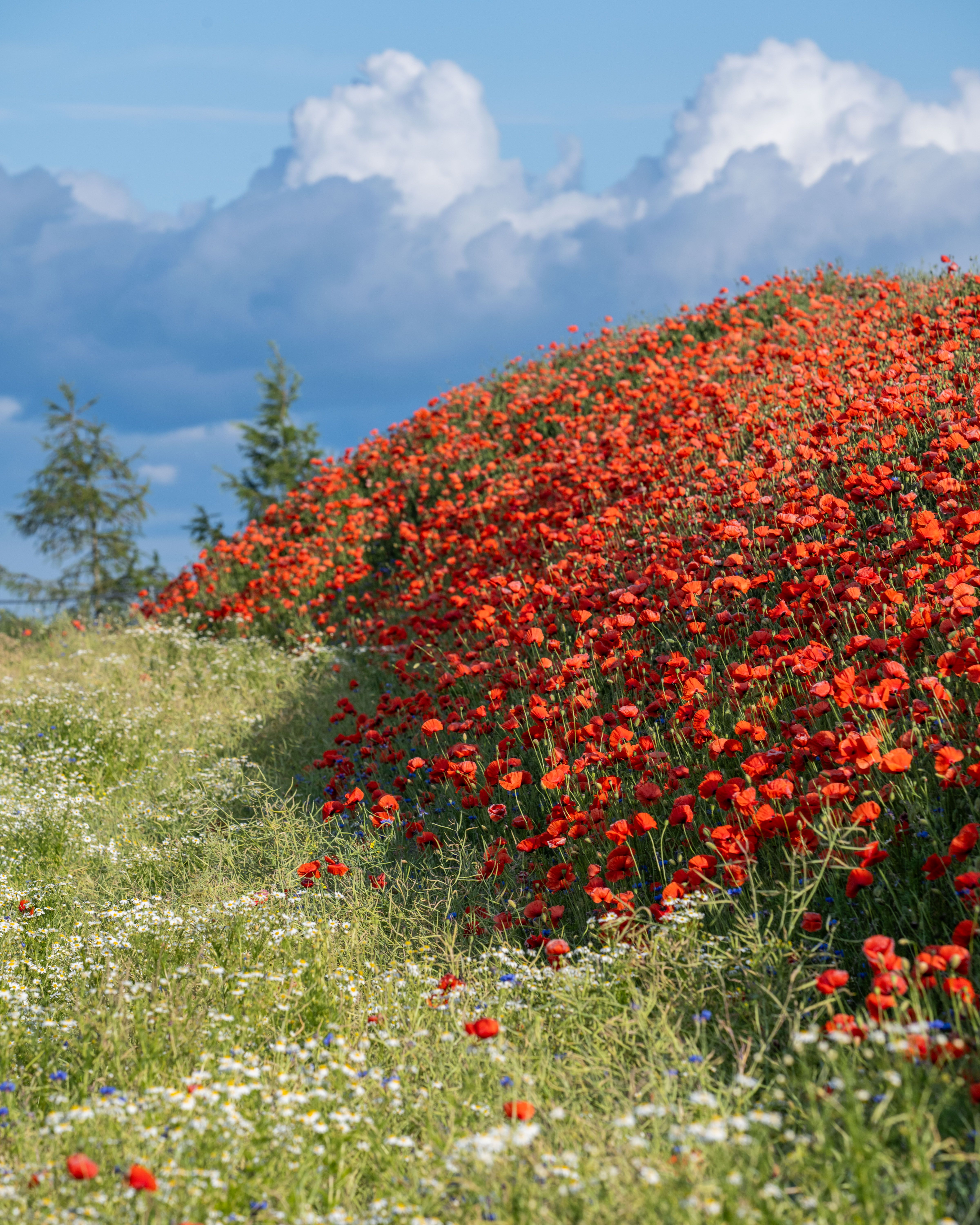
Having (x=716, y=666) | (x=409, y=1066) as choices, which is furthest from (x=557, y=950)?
(x=716, y=666)

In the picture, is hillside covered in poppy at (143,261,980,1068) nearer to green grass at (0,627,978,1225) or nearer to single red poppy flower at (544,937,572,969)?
single red poppy flower at (544,937,572,969)

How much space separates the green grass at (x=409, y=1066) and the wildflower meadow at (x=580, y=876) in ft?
0.07

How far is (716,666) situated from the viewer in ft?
20.8

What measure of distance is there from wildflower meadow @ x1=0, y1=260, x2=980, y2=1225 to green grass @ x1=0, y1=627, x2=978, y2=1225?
0.02 m

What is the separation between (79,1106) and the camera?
3.37m

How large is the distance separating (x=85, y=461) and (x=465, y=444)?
12.2m

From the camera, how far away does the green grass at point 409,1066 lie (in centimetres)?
267

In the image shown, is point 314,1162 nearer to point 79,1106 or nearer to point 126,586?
point 79,1106

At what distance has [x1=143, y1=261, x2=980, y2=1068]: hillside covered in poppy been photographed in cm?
405

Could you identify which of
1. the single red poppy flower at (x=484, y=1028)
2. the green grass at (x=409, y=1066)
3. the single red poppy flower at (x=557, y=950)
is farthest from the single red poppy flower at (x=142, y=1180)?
the single red poppy flower at (x=557, y=950)

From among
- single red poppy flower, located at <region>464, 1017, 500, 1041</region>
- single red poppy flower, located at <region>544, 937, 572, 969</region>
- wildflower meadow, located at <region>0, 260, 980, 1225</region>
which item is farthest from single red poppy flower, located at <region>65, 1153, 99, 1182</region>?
single red poppy flower, located at <region>544, 937, 572, 969</region>

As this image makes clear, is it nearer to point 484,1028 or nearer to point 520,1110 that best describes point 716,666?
point 484,1028

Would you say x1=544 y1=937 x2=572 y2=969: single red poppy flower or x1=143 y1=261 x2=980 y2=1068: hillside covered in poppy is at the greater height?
x1=143 y1=261 x2=980 y2=1068: hillside covered in poppy

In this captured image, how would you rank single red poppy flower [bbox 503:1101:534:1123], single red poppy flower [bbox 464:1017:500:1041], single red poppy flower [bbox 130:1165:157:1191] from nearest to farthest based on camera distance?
1. single red poppy flower [bbox 130:1165:157:1191]
2. single red poppy flower [bbox 503:1101:534:1123]
3. single red poppy flower [bbox 464:1017:500:1041]
